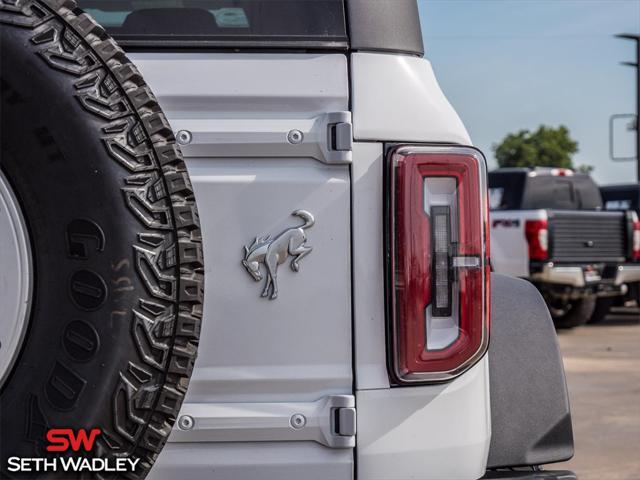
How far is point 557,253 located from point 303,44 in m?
10.2

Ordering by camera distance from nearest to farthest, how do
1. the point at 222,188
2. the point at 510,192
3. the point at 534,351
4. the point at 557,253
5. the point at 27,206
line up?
the point at 27,206, the point at 222,188, the point at 534,351, the point at 557,253, the point at 510,192

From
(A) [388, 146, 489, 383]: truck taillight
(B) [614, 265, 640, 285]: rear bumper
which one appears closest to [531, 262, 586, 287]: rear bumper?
(B) [614, 265, 640, 285]: rear bumper

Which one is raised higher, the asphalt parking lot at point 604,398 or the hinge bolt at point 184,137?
the hinge bolt at point 184,137

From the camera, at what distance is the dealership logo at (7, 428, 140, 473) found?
1751 mm

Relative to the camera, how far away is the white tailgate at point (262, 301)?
6.56ft

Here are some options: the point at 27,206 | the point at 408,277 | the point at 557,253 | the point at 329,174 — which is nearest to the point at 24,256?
the point at 27,206

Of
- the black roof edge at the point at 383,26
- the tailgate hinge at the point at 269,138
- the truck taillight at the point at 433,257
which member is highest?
the black roof edge at the point at 383,26

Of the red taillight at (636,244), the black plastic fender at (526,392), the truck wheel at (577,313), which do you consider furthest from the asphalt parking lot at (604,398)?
the black plastic fender at (526,392)

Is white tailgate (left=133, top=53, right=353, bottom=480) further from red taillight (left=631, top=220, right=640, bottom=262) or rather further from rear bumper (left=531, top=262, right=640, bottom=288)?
red taillight (left=631, top=220, right=640, bottom=262)

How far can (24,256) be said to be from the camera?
5.77ft

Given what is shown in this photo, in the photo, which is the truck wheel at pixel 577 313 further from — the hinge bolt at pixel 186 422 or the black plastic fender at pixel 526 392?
the hinge bolt at pixel 186 422

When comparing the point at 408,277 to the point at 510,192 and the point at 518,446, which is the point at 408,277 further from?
the point at 510,192

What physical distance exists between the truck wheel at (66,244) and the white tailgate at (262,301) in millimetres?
245

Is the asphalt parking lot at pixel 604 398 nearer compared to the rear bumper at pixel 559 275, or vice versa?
the asphalt parking lot at pixel 604 398
